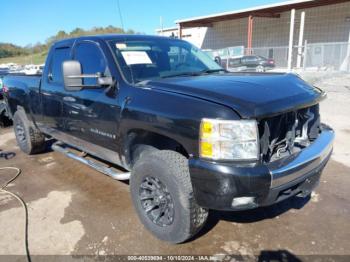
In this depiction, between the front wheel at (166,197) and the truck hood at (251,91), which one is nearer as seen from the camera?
the truck hood at (251,91)

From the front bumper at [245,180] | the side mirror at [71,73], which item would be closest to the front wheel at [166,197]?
the front bumper at [245,180]

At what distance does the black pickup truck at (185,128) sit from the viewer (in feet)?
7.30

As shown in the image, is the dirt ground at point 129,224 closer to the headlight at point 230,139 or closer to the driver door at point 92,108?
the driver door at point 92,108

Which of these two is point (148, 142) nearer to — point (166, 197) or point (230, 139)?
point (166, 197)

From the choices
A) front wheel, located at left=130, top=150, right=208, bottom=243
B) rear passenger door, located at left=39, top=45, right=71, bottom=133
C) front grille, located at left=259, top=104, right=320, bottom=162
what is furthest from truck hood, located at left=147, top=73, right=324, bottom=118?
rear passenger door, located at left=39, top=45, right=71, bottom=133

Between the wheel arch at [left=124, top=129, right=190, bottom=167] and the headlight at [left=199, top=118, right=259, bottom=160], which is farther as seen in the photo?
the wheel arch at [left=124, top=129, right=190, bottom=167]

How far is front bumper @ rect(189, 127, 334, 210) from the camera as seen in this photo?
220 centimetres

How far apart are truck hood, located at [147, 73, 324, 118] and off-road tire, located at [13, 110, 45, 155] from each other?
3240 mm

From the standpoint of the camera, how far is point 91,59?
11.5 feet

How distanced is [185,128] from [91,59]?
5.73 feet

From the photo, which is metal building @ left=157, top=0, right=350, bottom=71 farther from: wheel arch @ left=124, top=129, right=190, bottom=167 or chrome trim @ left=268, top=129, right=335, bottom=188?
wheel arch @ left=124, top=129, right=190, bottom=167

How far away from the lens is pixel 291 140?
2682 mm

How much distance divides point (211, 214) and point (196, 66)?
5.75 ft

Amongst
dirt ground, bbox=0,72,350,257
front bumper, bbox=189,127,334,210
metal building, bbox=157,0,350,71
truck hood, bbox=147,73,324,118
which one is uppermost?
metal building, bbox=157,0,350,71
